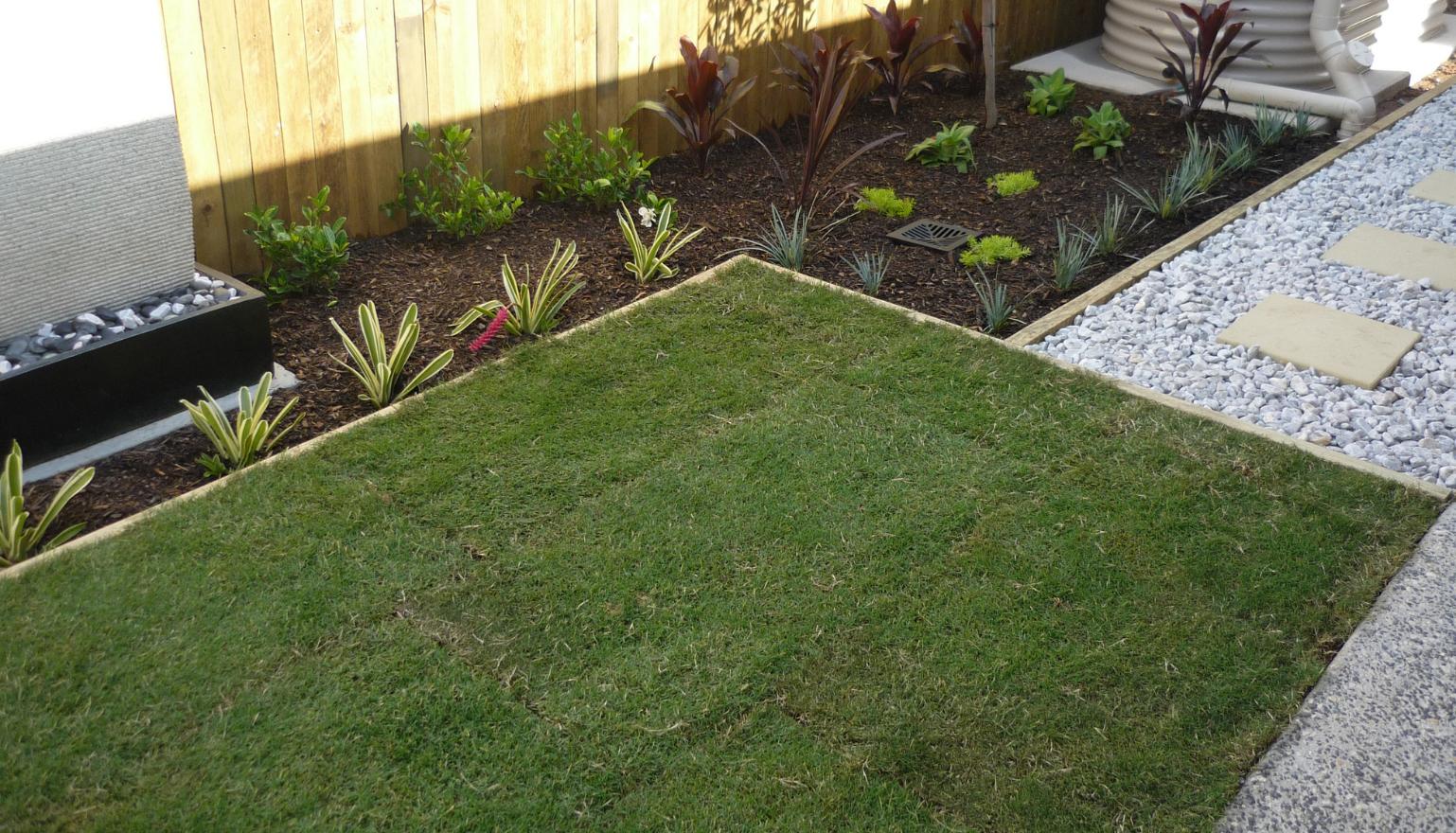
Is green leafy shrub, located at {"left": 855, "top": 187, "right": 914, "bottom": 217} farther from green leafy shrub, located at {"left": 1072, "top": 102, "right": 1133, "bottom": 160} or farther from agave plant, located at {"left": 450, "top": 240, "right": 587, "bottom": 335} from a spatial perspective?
agave plant, located at {"left": 450, "top": 240, "right": 587, "bottom": 335}

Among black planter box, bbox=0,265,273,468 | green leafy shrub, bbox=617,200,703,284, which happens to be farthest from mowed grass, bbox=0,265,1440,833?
green leafy shrub, bbox=617,200,703,284

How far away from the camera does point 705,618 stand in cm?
230

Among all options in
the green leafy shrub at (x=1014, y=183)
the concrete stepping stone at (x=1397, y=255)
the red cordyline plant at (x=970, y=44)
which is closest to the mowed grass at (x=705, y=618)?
the concrete stepping stone at (x=1397, y=255)

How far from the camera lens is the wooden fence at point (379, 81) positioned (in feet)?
10.6

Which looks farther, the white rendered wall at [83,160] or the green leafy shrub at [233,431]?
the green leafy shrub at [233,431]

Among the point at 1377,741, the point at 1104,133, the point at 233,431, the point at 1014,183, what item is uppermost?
the point at 1104,133

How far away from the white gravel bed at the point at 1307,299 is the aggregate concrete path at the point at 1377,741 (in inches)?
30.1

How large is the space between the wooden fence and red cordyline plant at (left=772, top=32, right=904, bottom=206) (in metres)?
0.30

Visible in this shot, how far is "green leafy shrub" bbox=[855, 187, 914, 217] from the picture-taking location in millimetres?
4469

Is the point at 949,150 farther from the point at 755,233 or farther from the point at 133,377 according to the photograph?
the point at 133,377

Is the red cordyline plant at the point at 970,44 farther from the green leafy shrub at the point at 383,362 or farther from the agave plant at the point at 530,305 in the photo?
the green leafy shrub at the point at 383,362

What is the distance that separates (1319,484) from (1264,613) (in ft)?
2.02

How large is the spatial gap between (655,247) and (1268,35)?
13.4 ft

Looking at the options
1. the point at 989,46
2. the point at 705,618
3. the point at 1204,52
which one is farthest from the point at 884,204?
the point at 705,618
